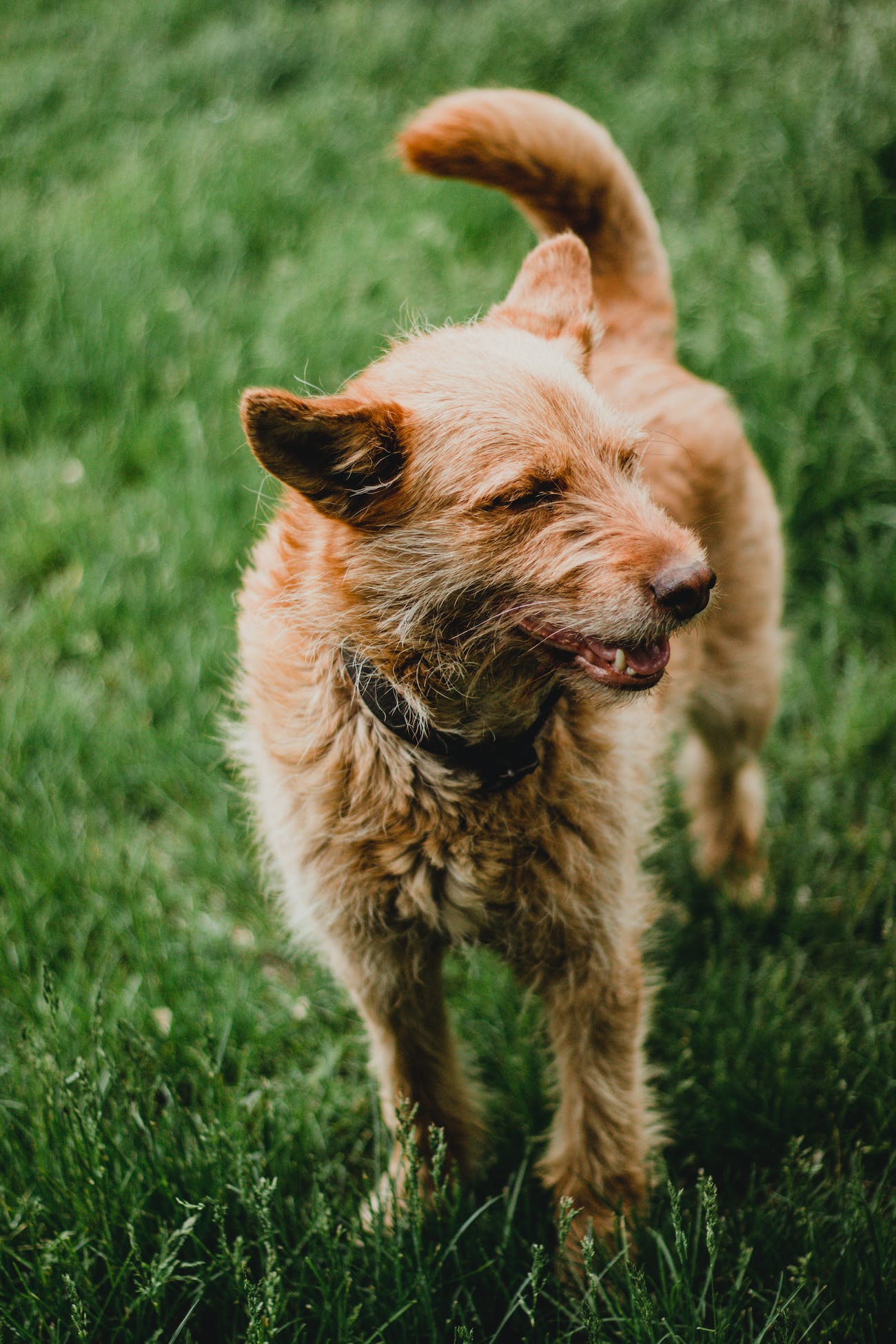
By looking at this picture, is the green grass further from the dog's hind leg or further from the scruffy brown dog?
the scruffy brown dog

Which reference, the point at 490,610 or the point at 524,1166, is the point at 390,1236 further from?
the point at 490,610

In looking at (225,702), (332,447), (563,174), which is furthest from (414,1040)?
(563,174)

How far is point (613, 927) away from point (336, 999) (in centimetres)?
100

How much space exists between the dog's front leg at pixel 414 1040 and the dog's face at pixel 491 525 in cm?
62

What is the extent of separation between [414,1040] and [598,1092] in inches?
16.5

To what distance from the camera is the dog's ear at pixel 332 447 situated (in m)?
1.58

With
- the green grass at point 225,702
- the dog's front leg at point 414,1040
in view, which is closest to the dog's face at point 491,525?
the dog's front leg at point 414,1040

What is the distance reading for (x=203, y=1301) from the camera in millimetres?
1964

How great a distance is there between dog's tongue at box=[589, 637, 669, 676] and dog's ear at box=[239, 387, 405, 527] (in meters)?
0.45

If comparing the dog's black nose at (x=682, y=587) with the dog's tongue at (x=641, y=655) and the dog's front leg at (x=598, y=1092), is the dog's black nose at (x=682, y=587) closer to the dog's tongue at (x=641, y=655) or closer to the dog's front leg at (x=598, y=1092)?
the dog's tongue at (x=641, y=655)

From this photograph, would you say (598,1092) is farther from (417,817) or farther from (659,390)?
(659,390)

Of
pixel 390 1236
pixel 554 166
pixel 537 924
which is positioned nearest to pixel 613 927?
pixel 537 924

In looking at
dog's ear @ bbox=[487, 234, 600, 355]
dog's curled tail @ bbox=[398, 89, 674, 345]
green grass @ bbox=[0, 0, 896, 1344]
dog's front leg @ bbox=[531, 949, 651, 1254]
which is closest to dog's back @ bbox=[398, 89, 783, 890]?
dog's curled tail @ bbox=[398, 89, 674, 345]

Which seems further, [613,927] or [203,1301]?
[613,927]
